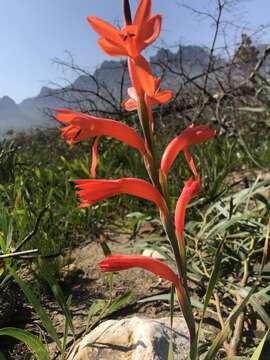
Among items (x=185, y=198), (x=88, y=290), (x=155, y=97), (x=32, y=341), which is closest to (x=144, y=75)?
(x=155, y=97)

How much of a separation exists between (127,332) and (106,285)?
2.21 feet

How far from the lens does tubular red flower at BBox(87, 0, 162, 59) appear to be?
0.65m

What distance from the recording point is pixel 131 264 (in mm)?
724

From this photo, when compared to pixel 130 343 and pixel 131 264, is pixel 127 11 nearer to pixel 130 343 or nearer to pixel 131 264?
pixel 131 264

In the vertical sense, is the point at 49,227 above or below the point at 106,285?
above

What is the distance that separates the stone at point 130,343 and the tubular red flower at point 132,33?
0.67 m

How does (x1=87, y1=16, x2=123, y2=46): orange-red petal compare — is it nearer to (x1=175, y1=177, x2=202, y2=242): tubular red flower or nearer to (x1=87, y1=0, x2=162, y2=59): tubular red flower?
(x1=87, y1=0, x2=162, y2=59): tubular red flower

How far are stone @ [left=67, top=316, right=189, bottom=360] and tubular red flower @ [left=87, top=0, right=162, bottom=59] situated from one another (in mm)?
672

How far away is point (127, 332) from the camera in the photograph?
1.09 metres

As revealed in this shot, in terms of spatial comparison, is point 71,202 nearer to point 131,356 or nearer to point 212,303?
point 212,303

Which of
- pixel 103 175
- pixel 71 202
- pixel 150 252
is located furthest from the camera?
pixel 103 175

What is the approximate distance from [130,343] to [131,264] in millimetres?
416

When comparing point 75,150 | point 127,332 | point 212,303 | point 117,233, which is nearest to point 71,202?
point 117,233

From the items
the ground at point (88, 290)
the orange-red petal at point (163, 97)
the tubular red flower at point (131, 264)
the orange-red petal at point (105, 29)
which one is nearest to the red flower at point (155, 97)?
the orange-red petal at point (163, 97)
